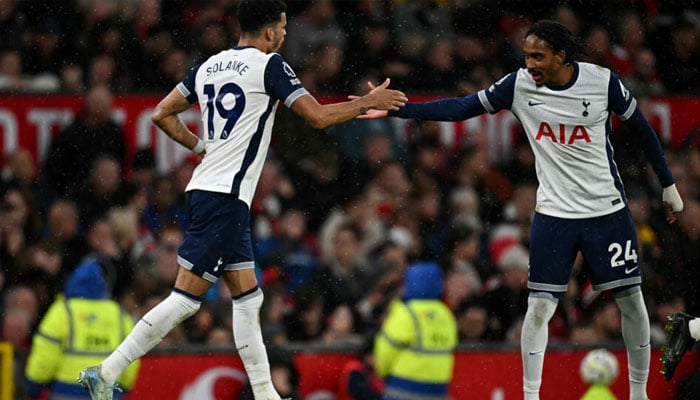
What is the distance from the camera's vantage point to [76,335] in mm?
12875

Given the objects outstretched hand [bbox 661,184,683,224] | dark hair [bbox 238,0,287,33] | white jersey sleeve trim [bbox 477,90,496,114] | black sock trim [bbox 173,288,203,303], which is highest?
dark hair [bbox 238,0,287,33]

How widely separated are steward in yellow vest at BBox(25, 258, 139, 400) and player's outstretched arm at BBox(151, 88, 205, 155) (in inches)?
126

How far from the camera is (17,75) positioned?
1570 centimetres

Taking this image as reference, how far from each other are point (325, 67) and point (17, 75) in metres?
3.36

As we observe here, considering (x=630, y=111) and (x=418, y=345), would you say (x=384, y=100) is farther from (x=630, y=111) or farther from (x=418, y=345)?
(x=418, y=345)

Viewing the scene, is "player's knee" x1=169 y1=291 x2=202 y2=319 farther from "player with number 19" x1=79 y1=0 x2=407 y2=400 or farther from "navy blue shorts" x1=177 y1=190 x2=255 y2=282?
"navy blue shorts" x1=177 y1=190 x2=255 y2=282

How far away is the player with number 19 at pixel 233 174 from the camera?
934 cm

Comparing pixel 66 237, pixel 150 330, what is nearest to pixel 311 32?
pixel 66 237

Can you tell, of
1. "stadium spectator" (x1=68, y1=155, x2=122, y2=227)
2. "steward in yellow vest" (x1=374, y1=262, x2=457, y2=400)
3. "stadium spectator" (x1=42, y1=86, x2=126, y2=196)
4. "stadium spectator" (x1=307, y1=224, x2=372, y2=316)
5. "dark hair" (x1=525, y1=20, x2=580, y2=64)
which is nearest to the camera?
"dark hair" (x1=525, y1=20, x2=580, y2=64)

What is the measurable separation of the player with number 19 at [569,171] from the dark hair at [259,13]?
35.1 inches

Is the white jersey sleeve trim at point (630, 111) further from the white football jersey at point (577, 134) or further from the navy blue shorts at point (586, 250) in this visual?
the navy blue shorts at point (586, 250)

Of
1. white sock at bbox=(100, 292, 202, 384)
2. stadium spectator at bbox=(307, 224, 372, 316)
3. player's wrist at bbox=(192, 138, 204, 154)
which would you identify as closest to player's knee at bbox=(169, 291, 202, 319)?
white sock at bbox=(100, 292, 202, 384)

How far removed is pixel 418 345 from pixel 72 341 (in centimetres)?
310

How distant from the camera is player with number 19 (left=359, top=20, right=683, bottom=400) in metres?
9.52
